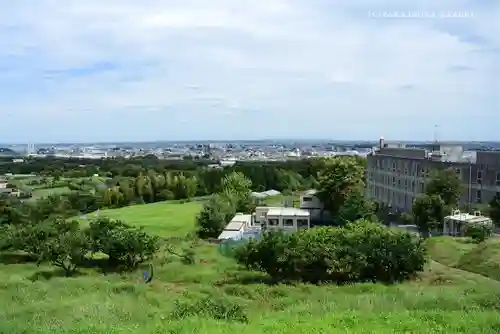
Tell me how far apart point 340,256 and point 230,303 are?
24.8ft

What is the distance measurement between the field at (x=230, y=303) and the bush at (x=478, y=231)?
72.8 inches

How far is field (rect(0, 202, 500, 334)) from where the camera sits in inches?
309

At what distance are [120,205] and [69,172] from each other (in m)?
34.6

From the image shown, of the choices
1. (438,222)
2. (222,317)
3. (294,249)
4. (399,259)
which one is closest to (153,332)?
(222,317)

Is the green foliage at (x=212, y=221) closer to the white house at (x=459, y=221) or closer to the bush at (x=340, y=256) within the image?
the white house at (x=459, y=221)

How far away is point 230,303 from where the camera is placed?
396 inches

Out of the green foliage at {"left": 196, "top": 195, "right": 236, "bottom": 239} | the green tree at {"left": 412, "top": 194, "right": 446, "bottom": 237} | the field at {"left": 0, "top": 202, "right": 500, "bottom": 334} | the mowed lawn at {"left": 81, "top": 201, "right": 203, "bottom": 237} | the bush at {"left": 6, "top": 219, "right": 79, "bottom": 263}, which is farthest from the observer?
the mowed lawn at {"left": 81, "top": 201, "right": 203, "bottom": 237}

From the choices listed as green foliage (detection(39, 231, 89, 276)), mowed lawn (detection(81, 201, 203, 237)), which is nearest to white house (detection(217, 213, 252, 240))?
mowed lawn (detection(81, 201, 203, 237))

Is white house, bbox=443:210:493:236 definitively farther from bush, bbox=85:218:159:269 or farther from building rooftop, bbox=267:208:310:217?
bush, bbox=85:218:159:269

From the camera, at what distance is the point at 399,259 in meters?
17.1

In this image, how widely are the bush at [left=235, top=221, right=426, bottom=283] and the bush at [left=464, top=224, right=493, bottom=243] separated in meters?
7.09

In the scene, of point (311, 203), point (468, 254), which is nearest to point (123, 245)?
point (468, 254)

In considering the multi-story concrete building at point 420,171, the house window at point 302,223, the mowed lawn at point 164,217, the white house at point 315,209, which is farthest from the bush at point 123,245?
the multi-story concrete building at point 420,171

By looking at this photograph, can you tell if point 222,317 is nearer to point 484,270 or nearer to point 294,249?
point 294,249
